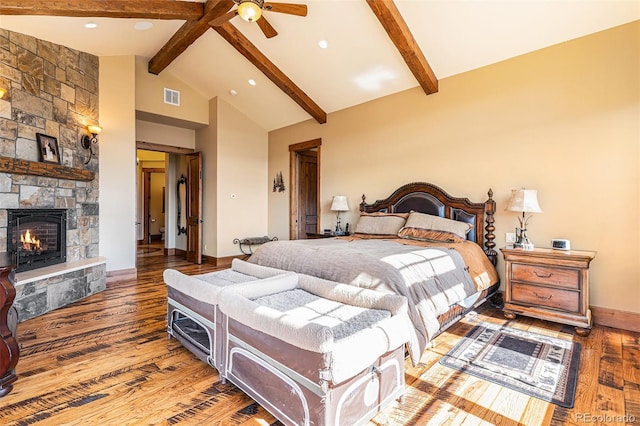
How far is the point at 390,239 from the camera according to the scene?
3.92 meters

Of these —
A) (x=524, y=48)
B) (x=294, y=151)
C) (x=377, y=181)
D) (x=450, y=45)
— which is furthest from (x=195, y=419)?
(x=294, y=151)

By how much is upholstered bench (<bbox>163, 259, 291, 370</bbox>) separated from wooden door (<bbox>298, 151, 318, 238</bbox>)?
3726 mm

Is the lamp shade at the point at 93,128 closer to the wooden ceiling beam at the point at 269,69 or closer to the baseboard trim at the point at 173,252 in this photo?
the wooden ceiling beam at the point at 269,69

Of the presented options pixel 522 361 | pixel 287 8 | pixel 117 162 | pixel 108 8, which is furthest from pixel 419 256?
pixel 117 162

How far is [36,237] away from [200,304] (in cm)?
283

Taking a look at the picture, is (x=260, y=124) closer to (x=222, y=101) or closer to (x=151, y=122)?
(x=222, y=101)

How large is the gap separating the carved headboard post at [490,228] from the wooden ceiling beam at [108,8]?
429cm

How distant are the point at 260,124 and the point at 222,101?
0.91 m

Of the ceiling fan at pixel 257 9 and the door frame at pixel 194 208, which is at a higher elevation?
the ceiling fan at pixel 257 9

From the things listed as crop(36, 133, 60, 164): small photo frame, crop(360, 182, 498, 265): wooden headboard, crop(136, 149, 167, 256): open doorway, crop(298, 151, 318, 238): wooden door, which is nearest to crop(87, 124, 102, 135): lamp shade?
crop(36, 133, 60, 164): small photo frame

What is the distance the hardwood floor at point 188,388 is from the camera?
1693mm

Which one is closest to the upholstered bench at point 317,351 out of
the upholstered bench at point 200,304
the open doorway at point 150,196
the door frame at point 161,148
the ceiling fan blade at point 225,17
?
the upholstered bench at point 200,304

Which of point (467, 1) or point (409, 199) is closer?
point (467, 1)

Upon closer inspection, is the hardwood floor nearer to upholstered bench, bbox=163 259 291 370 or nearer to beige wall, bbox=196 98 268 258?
upholstered bench, bbox=163 259 291 370
